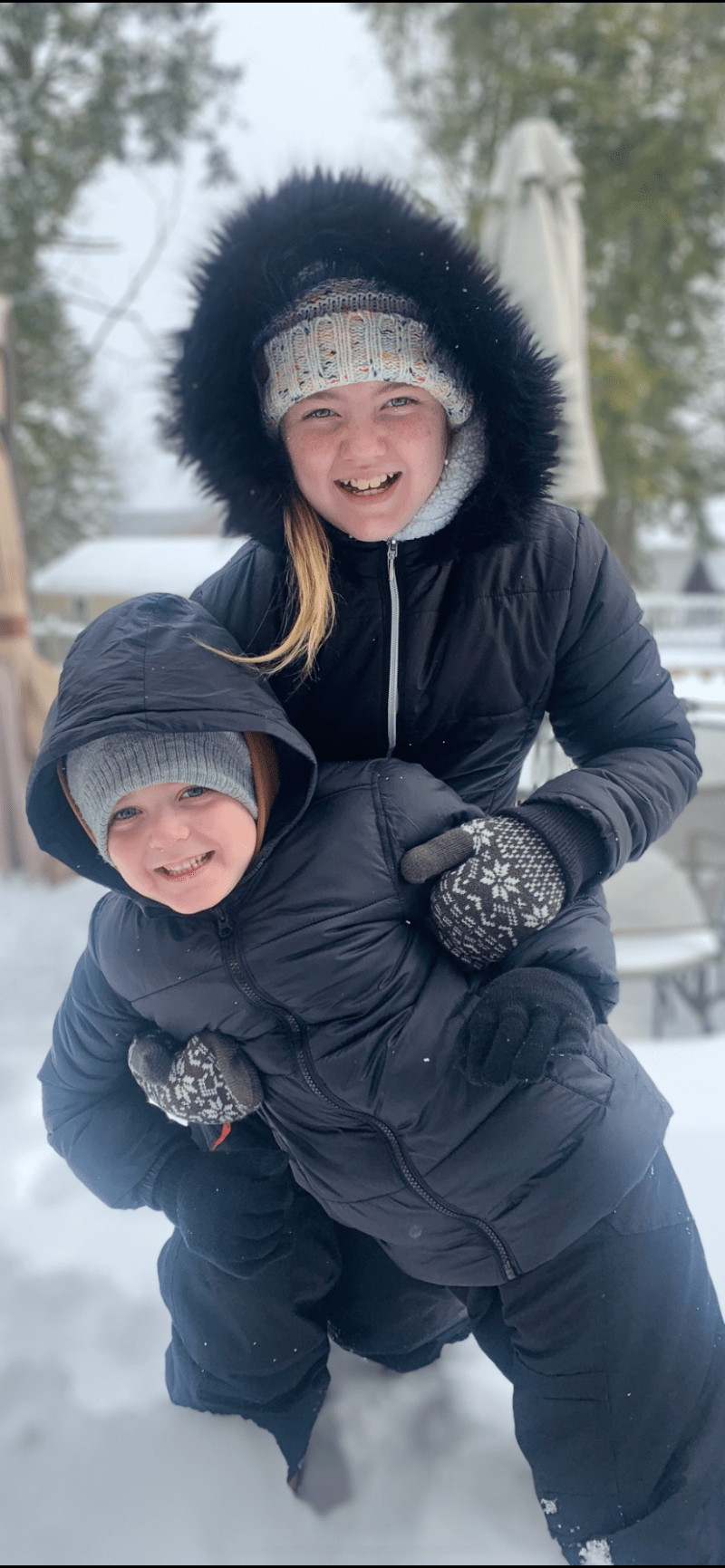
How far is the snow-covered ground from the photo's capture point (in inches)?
47.1

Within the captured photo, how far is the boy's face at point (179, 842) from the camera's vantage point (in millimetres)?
1057

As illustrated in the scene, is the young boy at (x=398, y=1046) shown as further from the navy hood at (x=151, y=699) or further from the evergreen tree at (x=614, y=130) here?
the evergreen tree at (x=614, y=130)

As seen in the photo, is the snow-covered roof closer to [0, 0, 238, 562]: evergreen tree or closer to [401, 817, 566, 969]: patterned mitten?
[0, 0, 238, 562]: evergreen tree

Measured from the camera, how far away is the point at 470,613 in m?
1.25

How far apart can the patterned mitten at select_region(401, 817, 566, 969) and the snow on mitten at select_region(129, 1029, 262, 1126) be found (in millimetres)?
273

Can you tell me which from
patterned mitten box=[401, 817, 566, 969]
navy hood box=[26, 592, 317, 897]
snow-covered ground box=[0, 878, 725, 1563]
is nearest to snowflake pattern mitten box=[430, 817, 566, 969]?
patterned mitten box=[401, 817, 566, 969]

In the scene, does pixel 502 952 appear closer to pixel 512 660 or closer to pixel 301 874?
pixel 301 874

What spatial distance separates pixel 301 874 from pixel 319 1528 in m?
0.80

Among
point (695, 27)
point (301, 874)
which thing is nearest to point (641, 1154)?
point (301, 874)

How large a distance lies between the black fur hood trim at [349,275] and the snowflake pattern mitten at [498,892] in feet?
1.28

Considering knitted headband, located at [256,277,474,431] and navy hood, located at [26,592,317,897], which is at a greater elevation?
knitted headband, located at [256,277,474,431]

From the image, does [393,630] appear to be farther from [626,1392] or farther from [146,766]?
[626,1392]

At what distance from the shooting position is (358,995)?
1.09 meters

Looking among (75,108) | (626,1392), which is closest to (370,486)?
(626,1392)
